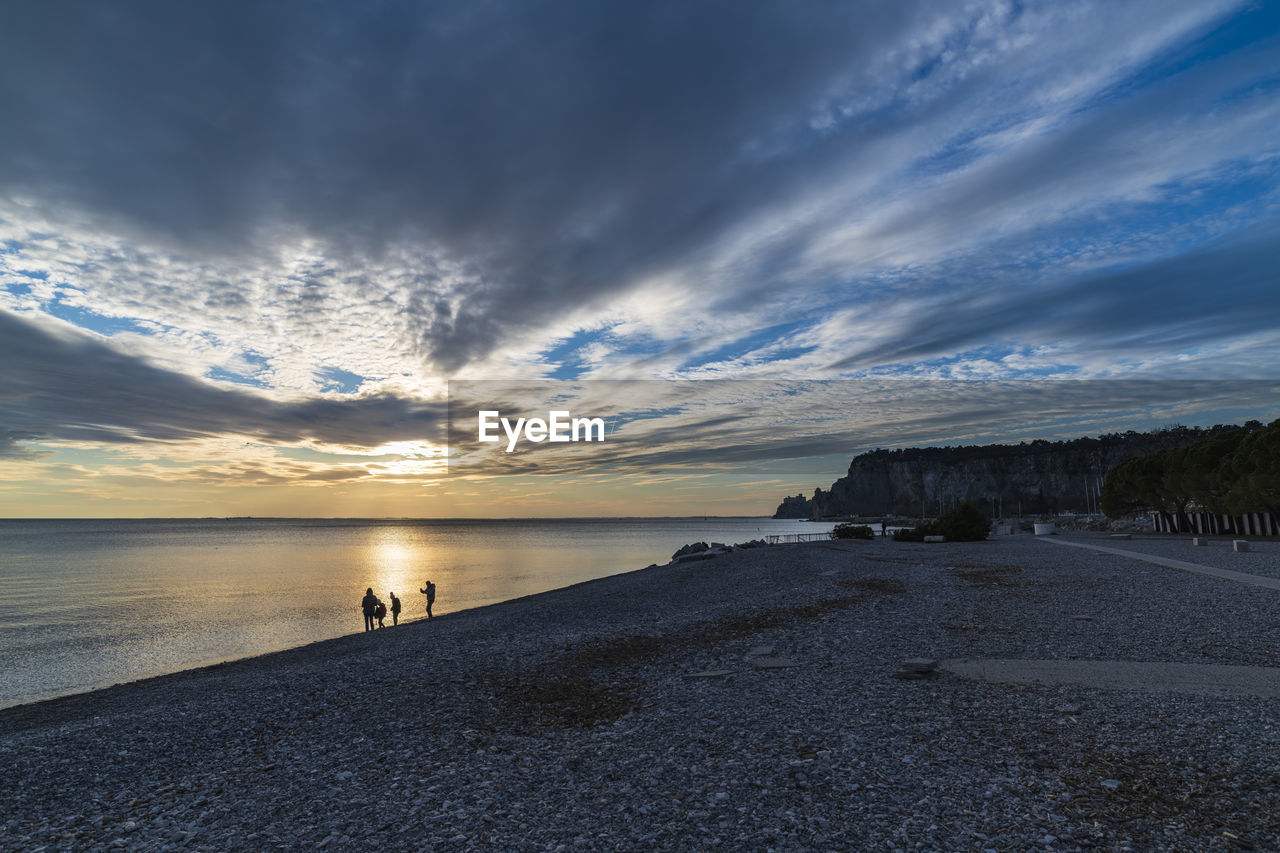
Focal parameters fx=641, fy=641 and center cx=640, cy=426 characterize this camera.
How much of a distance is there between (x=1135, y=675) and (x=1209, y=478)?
5269 cm

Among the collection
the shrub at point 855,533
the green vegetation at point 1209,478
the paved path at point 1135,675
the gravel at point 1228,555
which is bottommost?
the shrub at point 855,533

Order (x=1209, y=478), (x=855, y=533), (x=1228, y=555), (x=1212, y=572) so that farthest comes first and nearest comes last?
1. (x=855, y=533)
2. (x=1209, y=478)
3. (x=1228, y=555)
4. (x=1212, y=572)

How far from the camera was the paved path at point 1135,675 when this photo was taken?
956cm

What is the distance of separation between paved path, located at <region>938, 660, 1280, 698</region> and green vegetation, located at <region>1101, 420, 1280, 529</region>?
42235 millimetres

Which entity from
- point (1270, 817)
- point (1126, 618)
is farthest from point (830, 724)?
point (1126, 618)

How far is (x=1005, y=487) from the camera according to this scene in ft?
647

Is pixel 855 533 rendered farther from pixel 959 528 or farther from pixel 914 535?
pixel 959 528

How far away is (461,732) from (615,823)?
13.5 ft

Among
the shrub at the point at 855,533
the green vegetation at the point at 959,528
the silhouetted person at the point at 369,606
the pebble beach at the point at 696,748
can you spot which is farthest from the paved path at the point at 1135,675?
the shrub at the point at 855,533

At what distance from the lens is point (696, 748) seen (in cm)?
820

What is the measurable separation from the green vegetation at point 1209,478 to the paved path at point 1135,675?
42235mm

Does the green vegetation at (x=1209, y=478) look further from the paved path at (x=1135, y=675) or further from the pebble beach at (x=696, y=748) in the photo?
the paved path at (x=1135, y=675)

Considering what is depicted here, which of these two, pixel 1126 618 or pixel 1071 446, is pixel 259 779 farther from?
pixel 1071 446

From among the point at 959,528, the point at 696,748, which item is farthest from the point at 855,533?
the point at 696,748
